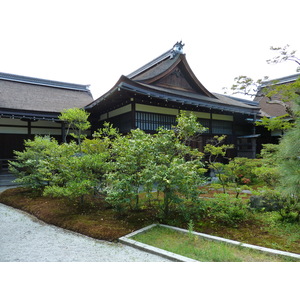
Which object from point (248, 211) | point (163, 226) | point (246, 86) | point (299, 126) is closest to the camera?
point (299, 126)

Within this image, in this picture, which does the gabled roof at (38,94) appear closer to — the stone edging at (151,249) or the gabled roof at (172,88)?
the gabled roof at (172,88)

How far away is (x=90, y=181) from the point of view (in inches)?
213

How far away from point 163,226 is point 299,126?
10.3 feet

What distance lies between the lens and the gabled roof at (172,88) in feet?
30.7

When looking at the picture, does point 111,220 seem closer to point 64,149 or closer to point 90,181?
point 90,181

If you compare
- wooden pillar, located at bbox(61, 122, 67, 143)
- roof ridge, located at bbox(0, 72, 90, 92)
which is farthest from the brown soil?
roof ridge, located at bbox(0, 72, 90, 92)

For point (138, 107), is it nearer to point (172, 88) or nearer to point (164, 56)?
point (172, 88)

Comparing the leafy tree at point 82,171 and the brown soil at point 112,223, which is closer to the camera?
the brown soil at point 112,223

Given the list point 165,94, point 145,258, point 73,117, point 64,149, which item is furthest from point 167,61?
point 145,258

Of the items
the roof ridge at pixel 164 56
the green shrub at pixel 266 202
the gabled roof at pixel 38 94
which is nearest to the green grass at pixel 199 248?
the green shrub at pixel 266 202

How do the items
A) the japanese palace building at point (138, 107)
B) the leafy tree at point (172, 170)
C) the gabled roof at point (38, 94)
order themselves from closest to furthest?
the leafy tree at point (172, 170), the japanese palace building at point (138, 107), the gabled roof at point (38, 94)

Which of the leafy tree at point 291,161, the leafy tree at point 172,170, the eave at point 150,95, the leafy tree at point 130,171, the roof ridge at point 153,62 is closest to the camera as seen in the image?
the leafy tree at point 291,161
